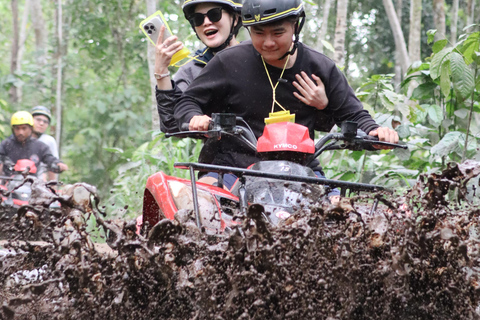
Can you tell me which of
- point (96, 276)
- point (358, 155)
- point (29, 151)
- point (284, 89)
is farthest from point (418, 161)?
point (29, 151)

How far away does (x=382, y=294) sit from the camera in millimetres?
2727

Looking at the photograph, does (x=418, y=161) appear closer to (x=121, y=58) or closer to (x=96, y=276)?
(x=96, y=276)

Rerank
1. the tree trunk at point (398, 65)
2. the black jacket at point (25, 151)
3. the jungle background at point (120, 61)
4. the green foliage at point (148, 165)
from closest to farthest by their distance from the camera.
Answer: the green foliage at point (148, 165), the black jacket at point (25, 151), the jungle background at point (120, 61), the tree trunk at point (398, 65)

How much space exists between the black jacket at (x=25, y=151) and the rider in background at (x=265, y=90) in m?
8.93

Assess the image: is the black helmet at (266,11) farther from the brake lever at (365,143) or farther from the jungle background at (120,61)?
the jungle background at (120,61)

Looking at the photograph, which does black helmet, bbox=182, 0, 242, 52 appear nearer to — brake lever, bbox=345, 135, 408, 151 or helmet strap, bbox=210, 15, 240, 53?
helmet strap, bbox=210, 15, 240, 53

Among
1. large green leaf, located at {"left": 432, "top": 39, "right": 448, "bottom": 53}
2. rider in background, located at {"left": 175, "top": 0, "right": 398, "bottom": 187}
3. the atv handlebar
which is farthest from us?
large green leaf, located at {"left": 432, "top": 39, "right": 448, "bottom": 53}

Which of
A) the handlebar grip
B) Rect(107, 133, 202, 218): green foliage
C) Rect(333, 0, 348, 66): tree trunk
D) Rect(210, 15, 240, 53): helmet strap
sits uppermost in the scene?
Rect(210, 15, 240, 53): helmet strap

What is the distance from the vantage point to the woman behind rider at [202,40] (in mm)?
4977

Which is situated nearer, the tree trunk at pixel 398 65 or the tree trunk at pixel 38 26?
the tree trunk at pixel 398 65

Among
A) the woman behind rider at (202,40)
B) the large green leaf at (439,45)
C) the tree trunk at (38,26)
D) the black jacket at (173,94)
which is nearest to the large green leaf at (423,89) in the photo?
the large green leaf at (439,45)

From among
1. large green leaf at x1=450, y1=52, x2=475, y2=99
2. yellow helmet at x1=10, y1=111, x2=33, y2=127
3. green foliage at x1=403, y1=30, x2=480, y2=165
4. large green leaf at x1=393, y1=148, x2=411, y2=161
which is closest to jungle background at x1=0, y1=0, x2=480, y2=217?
yellow helmet at x1=10, y1=111, x2=33, y2=127

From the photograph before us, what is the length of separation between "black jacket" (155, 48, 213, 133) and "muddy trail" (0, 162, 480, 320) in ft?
6.81

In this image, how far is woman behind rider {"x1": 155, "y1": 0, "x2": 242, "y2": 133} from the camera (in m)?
4.98
